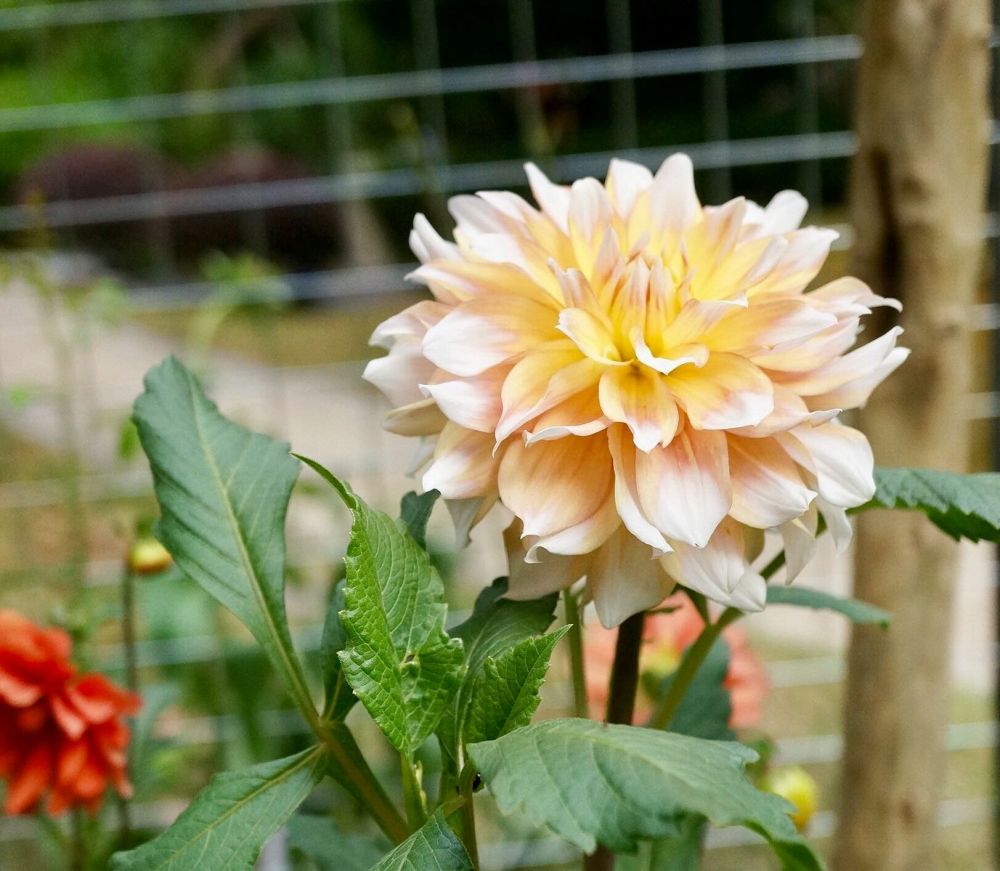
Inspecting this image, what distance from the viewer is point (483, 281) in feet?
1.22

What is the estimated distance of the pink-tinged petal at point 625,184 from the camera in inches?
16.0

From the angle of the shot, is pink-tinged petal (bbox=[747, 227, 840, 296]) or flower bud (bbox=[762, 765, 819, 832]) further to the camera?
flower bud (bbox=[762, 765, 819, 832])

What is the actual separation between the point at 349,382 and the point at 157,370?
5.52 feet

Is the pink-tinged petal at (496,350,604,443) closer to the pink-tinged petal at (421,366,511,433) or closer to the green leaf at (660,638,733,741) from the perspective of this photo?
the pink-tinged petal at (421,366,511,433)

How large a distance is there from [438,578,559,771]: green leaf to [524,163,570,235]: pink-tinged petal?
13 centimetres

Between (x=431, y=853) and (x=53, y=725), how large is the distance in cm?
38

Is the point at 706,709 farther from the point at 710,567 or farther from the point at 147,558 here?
the point at 147,558

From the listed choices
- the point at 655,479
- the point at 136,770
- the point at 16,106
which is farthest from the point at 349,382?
the point at 16,106

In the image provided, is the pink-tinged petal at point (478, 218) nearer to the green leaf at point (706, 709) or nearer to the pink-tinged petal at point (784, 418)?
the pink-tinged petal at point (784, 418)

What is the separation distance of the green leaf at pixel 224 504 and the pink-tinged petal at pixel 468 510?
0.08 meters

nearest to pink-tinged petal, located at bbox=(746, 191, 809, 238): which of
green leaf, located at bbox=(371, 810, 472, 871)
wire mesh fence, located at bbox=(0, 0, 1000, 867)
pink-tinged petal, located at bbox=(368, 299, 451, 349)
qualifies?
pink-tinged petal, located at bbox=(368, 299, 451, 349)

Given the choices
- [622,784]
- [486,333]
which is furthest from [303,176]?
[622,784]

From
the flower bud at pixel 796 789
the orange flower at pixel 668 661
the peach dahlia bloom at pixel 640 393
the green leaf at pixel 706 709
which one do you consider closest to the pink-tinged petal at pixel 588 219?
the peach dahlia bloom at pixel 640 393

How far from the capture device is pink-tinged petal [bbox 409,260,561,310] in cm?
37
